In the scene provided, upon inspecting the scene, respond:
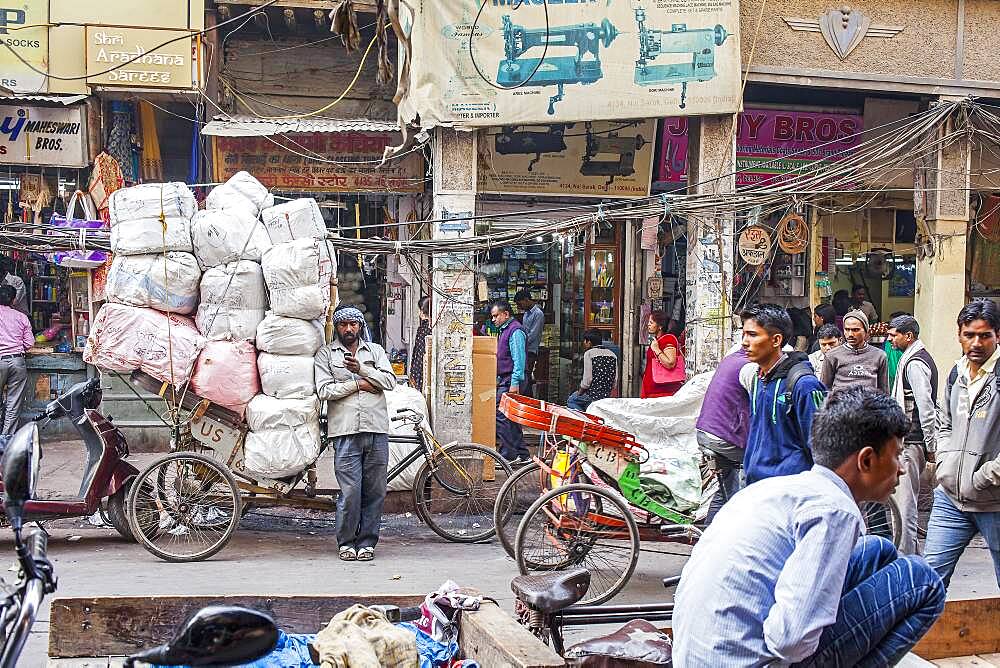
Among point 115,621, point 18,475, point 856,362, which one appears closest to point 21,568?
point 18,475

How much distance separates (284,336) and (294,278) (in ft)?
1.48

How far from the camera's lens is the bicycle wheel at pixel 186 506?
7977 millimetres

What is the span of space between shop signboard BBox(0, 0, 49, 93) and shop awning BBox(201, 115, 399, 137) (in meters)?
1.93

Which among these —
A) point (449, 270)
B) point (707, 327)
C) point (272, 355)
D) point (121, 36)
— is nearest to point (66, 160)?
point (121, 36)

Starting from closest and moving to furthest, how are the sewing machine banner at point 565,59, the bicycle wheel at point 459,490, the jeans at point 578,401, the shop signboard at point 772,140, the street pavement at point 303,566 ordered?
1. the street pavement at point 303,566
2. the bicycle wheel at point 459,490
3. the sewing machine banner at point 565,59
4. the jeans at point 578,401
5. the shop signboard at point 772,140

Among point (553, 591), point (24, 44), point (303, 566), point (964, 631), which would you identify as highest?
point (24, 44)

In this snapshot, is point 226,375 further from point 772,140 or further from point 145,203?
point 772,140

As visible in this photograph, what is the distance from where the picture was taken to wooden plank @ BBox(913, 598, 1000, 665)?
4.93m

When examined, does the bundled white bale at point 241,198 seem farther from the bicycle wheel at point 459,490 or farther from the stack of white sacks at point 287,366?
the bicycle wheel at point 459,490

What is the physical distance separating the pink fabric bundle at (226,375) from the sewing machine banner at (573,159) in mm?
5904

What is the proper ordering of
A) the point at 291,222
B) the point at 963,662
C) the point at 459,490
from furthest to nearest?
the point at 459,490, the point at 291,222, the point at 963,662

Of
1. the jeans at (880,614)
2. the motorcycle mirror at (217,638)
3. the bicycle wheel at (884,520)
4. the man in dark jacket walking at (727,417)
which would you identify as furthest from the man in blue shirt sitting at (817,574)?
the bicycle wheel at (884,520)

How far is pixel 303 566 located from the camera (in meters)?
7.95

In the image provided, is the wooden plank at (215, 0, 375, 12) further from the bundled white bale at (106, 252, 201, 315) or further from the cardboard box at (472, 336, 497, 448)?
the bundled white bale at (106, 252, 201, 315)
